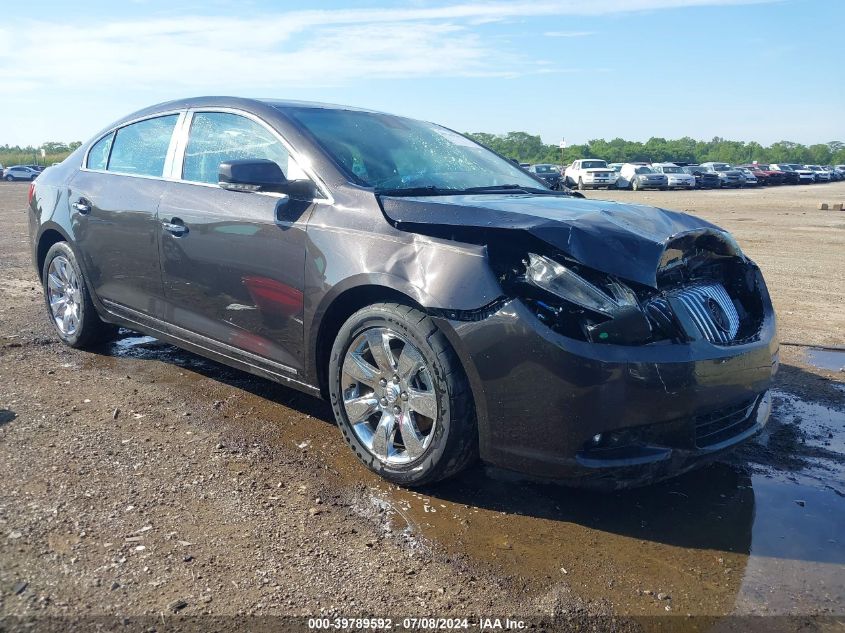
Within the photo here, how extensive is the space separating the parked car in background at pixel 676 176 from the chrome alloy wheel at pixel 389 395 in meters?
42.4

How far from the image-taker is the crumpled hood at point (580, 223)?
3.02 m

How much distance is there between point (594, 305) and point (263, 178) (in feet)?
5.63

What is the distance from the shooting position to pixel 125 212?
15.4 ft

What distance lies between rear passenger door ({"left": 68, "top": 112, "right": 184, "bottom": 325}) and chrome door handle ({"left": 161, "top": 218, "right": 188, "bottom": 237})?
135 mm

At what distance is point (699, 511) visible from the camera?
129 inches

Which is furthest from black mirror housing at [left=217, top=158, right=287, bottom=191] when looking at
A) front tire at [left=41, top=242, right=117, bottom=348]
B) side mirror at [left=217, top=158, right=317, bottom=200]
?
front tire at [left=41, top=242, right=117, bottom=348]

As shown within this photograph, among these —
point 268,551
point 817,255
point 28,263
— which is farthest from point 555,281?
point 817,255

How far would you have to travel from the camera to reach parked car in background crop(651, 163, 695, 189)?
43.0m

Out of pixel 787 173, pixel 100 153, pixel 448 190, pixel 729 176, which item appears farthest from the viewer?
pixel 787 173

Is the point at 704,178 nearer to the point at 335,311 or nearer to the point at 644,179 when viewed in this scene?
the point at 644,179

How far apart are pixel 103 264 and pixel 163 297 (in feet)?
2.43

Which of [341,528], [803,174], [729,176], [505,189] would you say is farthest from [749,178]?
[341,528]

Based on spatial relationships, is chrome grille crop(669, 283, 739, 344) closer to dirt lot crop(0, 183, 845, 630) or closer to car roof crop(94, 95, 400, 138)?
dirt lot crop(0, 183, 845, 630)

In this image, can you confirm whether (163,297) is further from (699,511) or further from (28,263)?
(28,263)
